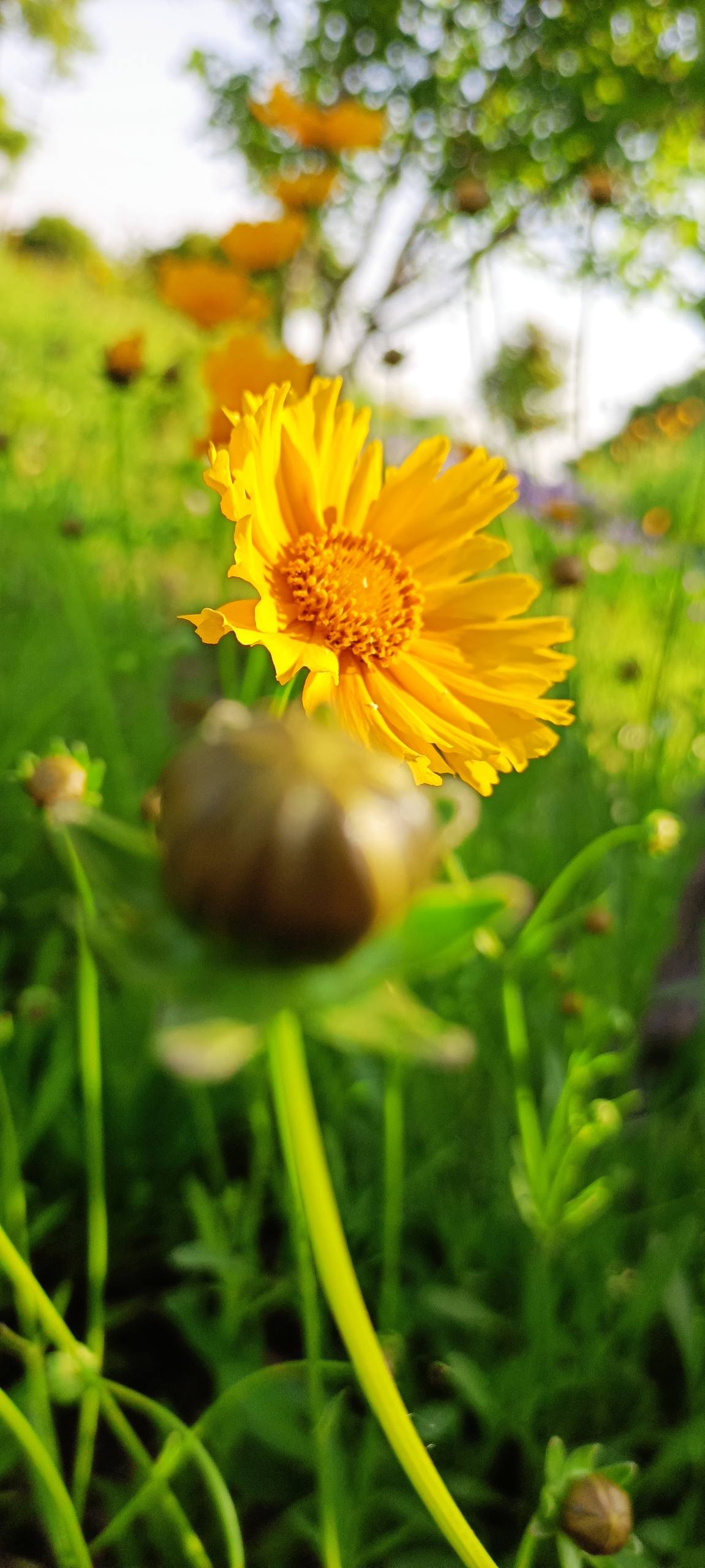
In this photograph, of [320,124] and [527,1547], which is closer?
[527,1547]

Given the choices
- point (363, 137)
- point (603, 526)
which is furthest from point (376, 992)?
point (603, 526)

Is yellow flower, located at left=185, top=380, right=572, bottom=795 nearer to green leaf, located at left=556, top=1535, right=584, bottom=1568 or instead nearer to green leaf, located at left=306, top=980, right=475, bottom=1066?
green leaf, located at left=306, top=980, right=475, bottom=1066

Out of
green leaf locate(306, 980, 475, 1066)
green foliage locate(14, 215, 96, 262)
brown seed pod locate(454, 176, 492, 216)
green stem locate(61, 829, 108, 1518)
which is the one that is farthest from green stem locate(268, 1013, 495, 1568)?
green foliage locate(14, 215, 96, 262)

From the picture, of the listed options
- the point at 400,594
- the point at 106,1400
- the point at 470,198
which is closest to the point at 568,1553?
the point at 106,1400

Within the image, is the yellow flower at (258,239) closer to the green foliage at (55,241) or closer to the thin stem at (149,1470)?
the thin stem at (149,1470)

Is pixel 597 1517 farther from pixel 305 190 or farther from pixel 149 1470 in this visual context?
pixel 305 190

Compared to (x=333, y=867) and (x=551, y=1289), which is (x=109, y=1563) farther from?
(x=333, y=867)

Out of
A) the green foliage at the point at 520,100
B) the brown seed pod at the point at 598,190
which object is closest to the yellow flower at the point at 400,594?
the brown seed pod at the point at 598,190
